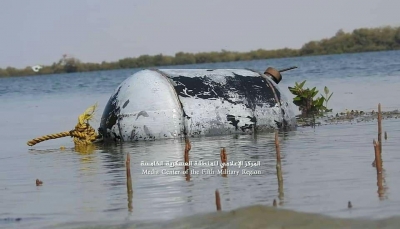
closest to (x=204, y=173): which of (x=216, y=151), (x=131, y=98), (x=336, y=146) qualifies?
(x=216, y=151)

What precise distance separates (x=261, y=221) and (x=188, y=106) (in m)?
5.94

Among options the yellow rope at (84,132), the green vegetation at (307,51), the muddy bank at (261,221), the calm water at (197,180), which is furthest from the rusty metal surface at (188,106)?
the green vegetation at (307,51)

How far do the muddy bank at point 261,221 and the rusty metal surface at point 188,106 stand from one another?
5432 mm

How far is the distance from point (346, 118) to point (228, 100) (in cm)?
417

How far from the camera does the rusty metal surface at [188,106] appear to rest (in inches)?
531

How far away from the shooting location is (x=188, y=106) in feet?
44.1

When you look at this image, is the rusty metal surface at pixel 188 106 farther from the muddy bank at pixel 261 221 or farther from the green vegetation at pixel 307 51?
the green vegetation at pixel 307 51

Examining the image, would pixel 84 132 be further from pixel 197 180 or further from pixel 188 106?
pixel 197 180

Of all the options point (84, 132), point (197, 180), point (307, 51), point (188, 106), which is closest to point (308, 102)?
point (188, 106)


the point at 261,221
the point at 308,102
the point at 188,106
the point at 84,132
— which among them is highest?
the point at 188,106

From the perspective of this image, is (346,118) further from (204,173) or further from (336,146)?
(204,173)

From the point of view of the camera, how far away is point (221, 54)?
8338 centimetres

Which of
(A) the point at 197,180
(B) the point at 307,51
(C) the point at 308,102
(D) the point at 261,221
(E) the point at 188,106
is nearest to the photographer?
(D) the point at 261,221

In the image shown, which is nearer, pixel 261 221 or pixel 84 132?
pixel 261 221
